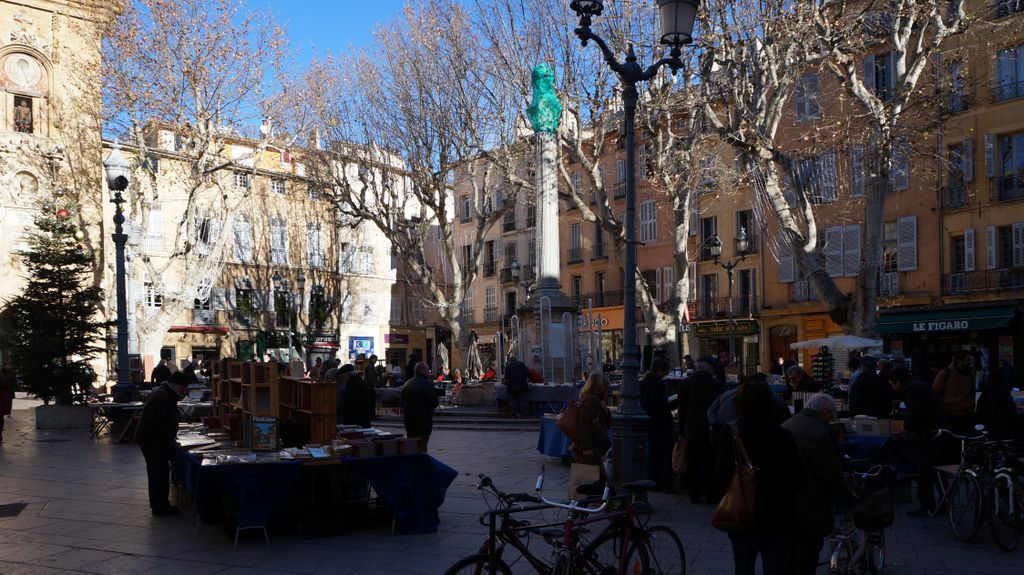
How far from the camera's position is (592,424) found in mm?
9039

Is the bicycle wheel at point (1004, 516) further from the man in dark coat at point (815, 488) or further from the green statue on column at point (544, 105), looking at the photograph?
the green statue on column at point (544, 105)

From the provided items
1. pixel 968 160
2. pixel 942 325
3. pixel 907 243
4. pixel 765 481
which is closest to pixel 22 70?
pixel 907 243

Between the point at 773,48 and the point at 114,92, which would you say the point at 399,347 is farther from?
the point at 773,48

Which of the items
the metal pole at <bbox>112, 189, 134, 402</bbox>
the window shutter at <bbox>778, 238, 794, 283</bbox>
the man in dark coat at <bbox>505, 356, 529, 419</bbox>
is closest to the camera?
the metal pole at <bbox>112, 189, 134, 402</bbox>

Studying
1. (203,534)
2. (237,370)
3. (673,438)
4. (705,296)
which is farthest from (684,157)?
(705,296)

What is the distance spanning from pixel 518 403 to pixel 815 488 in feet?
50.3

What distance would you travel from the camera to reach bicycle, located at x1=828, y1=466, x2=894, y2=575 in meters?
5.96

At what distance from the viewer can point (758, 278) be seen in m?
35.5

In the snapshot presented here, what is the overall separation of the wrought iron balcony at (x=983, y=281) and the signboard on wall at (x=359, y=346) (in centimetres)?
2999

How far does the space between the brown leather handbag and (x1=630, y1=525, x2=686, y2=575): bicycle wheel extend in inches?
30.6

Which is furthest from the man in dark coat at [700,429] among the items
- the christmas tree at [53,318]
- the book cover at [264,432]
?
the christmas tree at [53,318]

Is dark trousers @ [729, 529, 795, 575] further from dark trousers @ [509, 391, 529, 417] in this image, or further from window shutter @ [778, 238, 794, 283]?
window shutter @ [778, 238, 794, 283]

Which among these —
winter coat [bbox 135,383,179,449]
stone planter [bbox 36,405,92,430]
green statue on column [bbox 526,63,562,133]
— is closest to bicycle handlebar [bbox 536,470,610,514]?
winter coat [bbox 135,383,179,449]

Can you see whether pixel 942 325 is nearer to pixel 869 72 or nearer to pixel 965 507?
pixel 869 72
